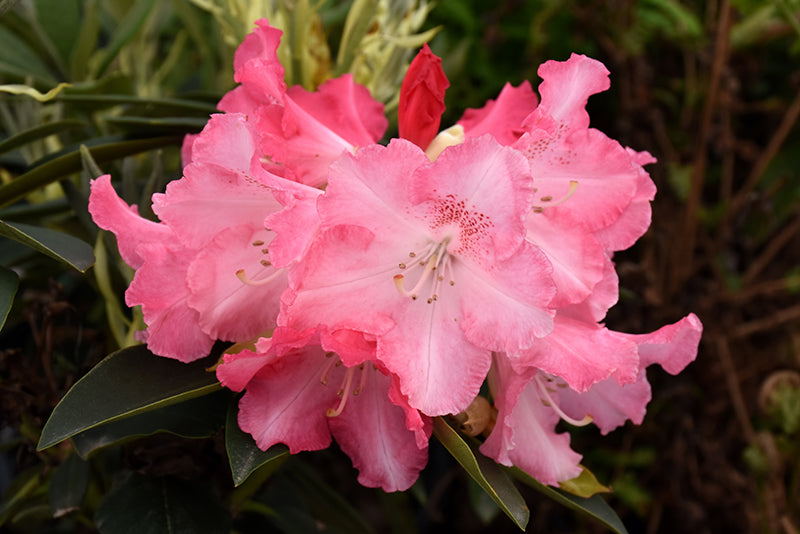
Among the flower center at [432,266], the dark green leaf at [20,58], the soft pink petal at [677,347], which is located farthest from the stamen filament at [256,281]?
the dark green leaf at [20,58]

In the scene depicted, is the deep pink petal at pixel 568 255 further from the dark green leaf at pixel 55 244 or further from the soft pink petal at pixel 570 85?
the dark green leaf at pixel 55 244

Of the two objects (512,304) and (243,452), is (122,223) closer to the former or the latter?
(243,452)

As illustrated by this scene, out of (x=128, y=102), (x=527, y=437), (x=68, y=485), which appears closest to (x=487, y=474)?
(x=527, y=437)

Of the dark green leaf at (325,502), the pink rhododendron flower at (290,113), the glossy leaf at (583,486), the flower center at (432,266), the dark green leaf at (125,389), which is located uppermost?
the pink rhododendron flower at (290,113)

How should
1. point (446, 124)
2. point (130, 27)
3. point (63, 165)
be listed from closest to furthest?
point (63, 165)
point (130, 27)
point (446, 124)

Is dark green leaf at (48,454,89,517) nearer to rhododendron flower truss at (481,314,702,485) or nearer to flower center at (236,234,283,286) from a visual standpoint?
flower center at (236,234,283,286)

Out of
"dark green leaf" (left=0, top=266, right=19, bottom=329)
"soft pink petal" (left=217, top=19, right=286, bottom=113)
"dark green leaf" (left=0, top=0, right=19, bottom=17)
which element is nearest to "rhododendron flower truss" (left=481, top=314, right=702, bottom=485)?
"soft pink petal" (left=217, top=19, right=286, bottom=113)

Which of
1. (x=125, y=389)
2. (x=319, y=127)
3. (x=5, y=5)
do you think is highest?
(x=5, y=5)

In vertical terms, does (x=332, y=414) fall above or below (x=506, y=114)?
below
